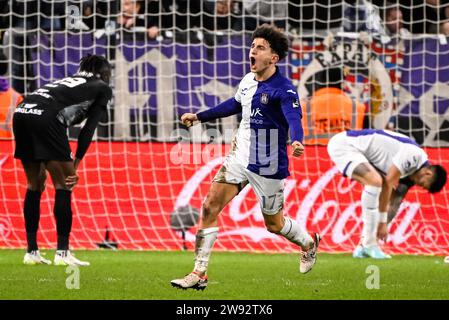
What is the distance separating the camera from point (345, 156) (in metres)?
10.6

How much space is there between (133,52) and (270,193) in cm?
583

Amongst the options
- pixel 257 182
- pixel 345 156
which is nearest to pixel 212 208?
pixel 257 182

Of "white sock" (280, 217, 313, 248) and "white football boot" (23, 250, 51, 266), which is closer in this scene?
"white sock" (280, 217, 313, 248)

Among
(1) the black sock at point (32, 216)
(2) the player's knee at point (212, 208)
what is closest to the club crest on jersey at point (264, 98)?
(2) the player's knee at point (212, 208)

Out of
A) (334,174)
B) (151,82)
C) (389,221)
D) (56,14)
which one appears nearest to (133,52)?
(151,82)

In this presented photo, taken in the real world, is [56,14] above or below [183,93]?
above

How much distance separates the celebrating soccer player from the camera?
10.3 metres

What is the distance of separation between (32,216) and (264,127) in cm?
270

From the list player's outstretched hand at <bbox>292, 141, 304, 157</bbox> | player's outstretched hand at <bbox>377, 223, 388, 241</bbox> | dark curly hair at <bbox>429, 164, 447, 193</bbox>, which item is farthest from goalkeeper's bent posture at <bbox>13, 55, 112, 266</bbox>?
dark curly hair at <bbox>429, 164, 447, 193</bbox>

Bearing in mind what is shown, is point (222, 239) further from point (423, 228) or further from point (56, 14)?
point (56, 14)

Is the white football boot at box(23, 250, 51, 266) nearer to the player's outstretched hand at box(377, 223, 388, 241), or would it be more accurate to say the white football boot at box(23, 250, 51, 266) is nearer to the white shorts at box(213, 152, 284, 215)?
the white shorts at box(213, 152, 284, 215)

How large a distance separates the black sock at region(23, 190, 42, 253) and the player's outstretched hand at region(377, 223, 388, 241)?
3.52 m

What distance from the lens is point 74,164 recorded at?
8312mm

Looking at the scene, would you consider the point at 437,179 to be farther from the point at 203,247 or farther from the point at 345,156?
the point at 203,247
